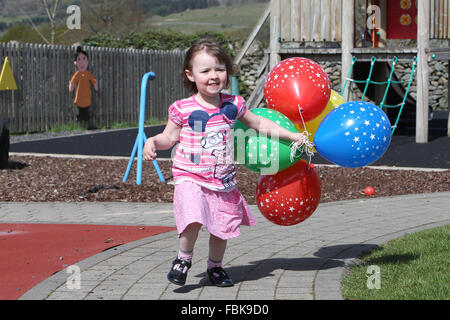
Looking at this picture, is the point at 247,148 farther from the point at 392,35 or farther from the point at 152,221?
the point at 392,35

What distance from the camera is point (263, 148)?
511 centimetres


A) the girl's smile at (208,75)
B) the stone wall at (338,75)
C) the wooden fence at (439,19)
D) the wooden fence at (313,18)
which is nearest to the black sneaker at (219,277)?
the girl's smile at (208,75)

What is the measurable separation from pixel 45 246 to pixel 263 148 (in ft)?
8.06

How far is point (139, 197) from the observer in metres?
9.18

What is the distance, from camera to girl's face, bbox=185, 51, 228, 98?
16.2 feet

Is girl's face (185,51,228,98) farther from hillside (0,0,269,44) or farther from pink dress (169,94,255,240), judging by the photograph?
hillside (0,0,269,44)

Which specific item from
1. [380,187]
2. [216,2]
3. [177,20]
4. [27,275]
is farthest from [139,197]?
[216,2]

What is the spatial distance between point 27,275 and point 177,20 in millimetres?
119199

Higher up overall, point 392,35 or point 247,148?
point 392,35

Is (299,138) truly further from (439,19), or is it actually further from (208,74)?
(439,19)

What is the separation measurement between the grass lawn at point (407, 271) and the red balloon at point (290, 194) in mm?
560

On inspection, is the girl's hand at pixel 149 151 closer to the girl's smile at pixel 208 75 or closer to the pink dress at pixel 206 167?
the pink dress at pixel 206 167

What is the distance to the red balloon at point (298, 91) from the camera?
5.32 m
